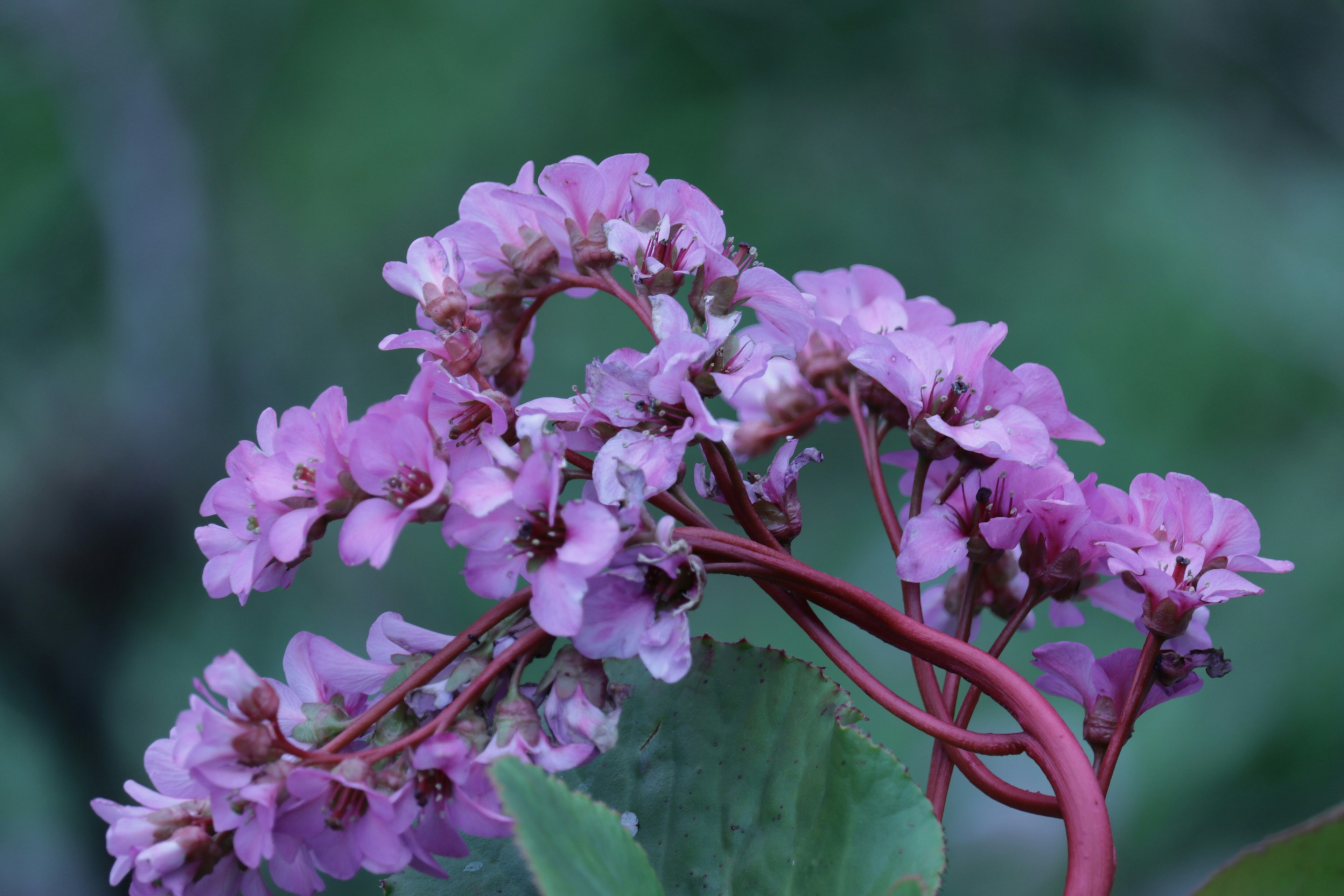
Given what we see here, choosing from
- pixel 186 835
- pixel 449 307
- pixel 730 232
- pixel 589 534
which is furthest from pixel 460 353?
pixel 730 232

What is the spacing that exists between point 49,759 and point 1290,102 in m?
2.15

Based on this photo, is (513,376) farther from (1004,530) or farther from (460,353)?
(1004,530)

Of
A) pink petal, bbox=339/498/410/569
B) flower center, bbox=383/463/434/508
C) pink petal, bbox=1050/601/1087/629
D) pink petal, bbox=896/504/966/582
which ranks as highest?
flower center, bbox=383/463/434/508

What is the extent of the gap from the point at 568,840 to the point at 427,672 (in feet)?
0.34

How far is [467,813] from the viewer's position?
1.25 ft

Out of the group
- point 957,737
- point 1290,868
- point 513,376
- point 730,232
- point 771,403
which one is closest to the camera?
point 1290,868

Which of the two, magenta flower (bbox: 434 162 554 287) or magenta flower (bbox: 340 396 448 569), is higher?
magenta flower (bbox: 434 162 554 287)

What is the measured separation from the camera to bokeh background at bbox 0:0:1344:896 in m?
1.27

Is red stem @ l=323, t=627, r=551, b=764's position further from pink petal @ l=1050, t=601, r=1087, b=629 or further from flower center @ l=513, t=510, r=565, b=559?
pink petal @ l=1050, t=601, r=1087, b=629

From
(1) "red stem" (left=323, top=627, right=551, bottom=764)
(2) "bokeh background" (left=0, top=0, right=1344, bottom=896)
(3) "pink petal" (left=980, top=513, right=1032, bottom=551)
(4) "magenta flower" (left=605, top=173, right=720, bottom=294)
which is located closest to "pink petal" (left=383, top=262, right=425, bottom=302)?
(4) "magenta flower" (left=605, top=173, right=720, bottom=294)

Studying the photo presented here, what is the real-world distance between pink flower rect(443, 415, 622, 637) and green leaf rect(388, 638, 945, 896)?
5.8 inches

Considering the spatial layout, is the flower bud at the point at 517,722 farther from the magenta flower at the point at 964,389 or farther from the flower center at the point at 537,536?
the magenta flower at the point at 964,389

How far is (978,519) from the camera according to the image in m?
0.49

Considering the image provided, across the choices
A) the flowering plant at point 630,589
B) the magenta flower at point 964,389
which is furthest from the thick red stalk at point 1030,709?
the magenta flower at point 964,389
